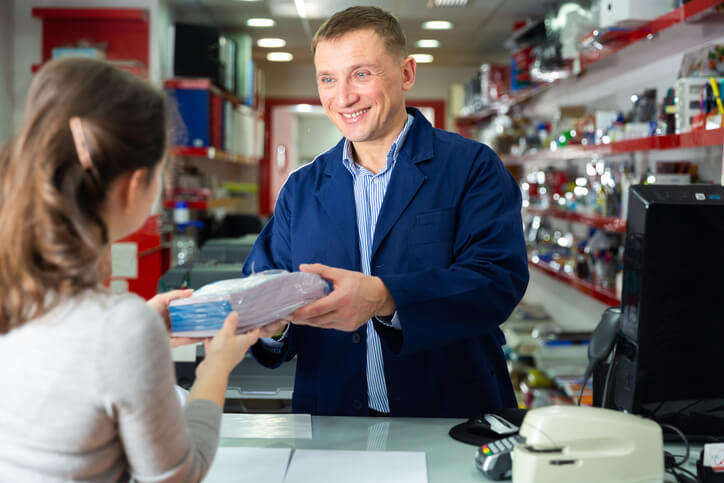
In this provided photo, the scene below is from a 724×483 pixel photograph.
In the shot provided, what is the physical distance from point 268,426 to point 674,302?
85 cm

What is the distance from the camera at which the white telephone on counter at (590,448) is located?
1.10 meters

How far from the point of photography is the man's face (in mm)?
1688

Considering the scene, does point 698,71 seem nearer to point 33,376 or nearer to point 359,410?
point 359,410

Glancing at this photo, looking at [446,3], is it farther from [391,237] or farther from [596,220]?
[391,237]

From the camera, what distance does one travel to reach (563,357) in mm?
4270

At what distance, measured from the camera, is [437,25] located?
261 inches

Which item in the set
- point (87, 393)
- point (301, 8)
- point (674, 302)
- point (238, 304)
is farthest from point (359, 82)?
point (301, 8)

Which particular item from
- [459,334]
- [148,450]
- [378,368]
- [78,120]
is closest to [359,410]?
[378,368]

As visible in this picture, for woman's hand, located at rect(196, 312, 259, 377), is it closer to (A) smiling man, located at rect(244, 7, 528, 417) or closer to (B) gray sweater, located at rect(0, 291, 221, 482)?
(B) gray sweater, located at rect(0, 291, 221, 482)

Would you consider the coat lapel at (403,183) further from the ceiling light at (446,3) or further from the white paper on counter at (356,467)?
the ceiling light at (446,3)

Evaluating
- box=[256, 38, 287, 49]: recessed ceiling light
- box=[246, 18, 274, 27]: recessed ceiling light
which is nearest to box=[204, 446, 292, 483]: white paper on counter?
box=[246, 18, 274, 27]: recessed ceiling light


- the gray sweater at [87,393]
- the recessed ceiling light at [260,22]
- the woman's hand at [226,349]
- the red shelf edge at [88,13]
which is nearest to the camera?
the gray sweater at [87,393]

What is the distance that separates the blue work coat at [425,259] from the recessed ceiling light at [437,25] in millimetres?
5034

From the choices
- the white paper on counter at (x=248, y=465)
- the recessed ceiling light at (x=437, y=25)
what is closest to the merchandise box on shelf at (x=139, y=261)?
the white paper on counter at (x=248, y=465)
